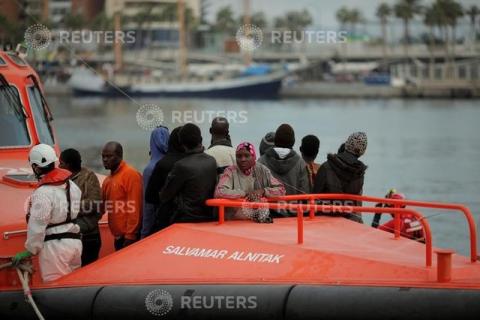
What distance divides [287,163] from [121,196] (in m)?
1.60

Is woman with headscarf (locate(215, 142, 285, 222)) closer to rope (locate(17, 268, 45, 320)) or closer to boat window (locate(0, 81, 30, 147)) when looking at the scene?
rope (locate(17, 268, 45, 320))

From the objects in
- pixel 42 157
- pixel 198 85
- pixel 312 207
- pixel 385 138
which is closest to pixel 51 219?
pixel 42 157

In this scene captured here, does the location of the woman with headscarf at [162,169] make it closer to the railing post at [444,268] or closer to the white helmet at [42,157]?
the white helmet at [42,157]

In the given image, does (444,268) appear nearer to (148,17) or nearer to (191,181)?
(191,181)

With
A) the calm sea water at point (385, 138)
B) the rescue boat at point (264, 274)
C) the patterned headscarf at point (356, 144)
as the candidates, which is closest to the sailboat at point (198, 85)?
the calm sea water at point (385, 138)

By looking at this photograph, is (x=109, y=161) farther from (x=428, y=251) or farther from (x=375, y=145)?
(x=375, y=145)

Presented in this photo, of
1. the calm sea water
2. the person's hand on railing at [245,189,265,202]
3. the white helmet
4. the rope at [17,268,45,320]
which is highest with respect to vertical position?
the white helmet

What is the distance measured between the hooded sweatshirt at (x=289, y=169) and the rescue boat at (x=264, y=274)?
38 centimetres

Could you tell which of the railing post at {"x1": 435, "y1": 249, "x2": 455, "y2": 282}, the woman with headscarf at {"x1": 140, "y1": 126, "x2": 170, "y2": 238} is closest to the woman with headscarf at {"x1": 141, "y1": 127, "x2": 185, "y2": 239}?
the woman with headscarf at {"x1": 140, "y1": 126, "x2": 170, "y2": 238}

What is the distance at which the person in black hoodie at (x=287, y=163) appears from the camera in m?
12.8

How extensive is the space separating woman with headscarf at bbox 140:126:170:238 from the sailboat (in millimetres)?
59766

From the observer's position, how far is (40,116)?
14.6 metres

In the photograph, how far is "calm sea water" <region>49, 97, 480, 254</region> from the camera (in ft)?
84.3

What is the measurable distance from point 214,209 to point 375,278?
195cm
